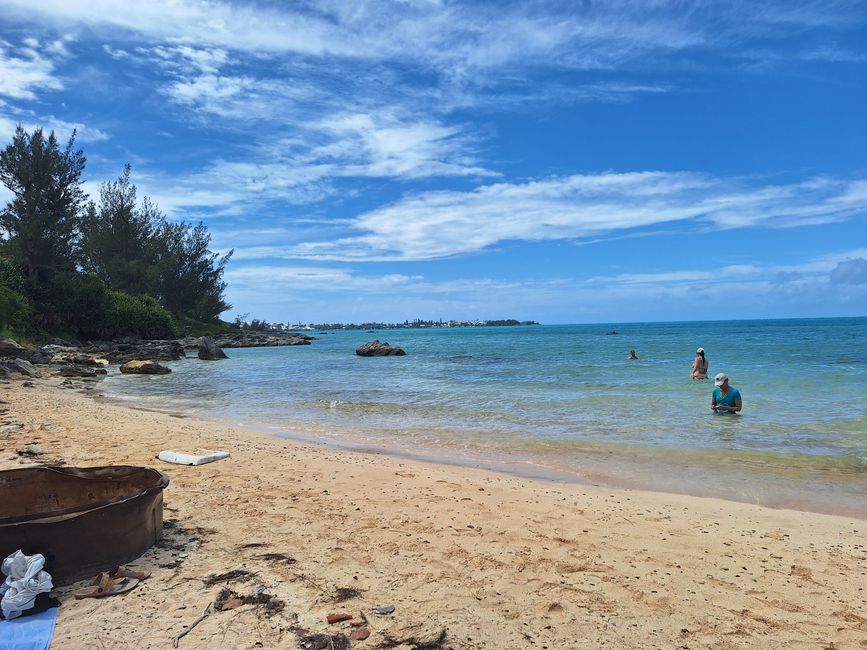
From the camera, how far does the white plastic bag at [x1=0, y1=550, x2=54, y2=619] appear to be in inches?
124

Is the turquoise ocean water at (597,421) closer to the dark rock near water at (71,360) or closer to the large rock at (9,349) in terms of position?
the dark rock near water at (71,360)

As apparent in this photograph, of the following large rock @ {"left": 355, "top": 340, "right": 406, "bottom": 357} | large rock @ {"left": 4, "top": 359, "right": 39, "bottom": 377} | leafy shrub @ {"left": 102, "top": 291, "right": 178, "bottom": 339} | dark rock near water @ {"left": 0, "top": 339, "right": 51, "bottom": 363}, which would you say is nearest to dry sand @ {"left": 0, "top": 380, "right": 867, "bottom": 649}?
large rock @ {"left": 4, "top": 359, "right": 39, "bottom": 377}

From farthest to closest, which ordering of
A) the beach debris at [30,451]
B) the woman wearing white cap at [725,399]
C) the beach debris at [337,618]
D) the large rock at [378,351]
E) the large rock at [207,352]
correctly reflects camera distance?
1. the large rock at [378,351]
2. the large rock at [207,352]
3. the woman wearing white cap at [725,399]
4. the beach debris at [30,451]
5. the beach debris at [337,618]

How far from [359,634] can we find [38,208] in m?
39.1

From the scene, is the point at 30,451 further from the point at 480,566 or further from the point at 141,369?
the point at 141,369

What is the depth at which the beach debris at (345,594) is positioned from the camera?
3.55m

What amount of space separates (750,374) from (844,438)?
12.5 m

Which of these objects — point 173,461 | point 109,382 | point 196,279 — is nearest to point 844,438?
point 173,461

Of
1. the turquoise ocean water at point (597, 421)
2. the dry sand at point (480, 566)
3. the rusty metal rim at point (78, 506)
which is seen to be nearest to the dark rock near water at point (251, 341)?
the turquoise ocean water at point (597, 421)

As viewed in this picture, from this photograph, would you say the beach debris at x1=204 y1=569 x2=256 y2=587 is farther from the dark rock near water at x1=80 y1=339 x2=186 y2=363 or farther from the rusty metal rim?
the dark rock near water at x1=80 y1=339 x2=186 y2=363

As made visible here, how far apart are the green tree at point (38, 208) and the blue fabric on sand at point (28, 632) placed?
36184 millimetres

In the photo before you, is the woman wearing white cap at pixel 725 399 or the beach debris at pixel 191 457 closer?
the beach debris at pixel 191 457

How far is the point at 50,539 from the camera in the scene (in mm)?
3525

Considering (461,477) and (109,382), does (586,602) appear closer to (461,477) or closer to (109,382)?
(461,477)
